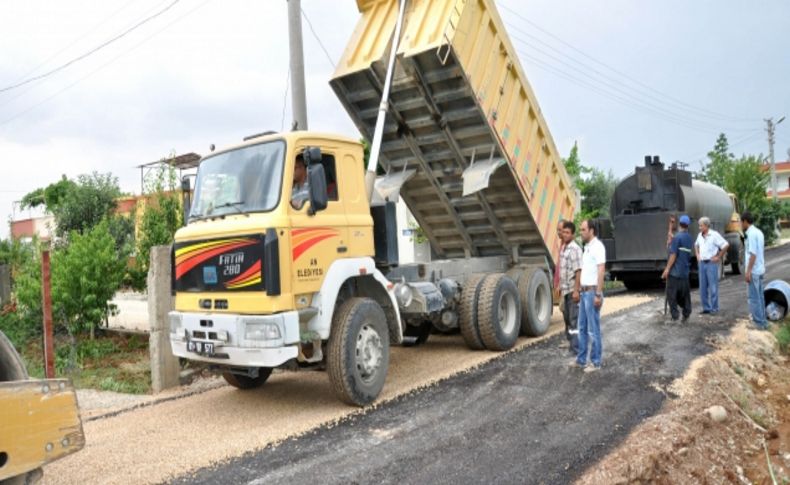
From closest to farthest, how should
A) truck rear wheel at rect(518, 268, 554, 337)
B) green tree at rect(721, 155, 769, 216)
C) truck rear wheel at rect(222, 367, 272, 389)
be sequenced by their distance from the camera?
truck rear wheel at rect(222, 367, 272, 389), truck rear wheel at rect(518, 268, 554, 337), green tree at rect(721, 155, 769, 216)

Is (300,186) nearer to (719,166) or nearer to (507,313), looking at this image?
(507,313)

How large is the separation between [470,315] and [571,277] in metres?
1.47

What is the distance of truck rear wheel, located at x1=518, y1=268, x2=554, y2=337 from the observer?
30.1 ft

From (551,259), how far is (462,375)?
10.9 feet

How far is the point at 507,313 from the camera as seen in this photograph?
885cm

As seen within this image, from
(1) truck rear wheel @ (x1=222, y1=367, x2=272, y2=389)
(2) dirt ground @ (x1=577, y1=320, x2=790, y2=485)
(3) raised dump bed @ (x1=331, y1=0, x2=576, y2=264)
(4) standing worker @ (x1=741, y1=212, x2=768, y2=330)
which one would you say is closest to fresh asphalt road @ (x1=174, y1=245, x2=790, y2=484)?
(2) dirt ground @ (x1=577, y1=320, x2=790, y2=485)

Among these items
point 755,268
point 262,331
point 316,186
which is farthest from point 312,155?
point 755,268

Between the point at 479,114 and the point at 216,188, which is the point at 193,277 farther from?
the point at 479,114

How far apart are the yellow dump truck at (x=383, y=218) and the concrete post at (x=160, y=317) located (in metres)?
1.06

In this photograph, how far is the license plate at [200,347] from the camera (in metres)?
5.77

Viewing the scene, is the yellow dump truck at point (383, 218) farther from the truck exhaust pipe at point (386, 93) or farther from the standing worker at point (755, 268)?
the standing worker at point (755, 268)

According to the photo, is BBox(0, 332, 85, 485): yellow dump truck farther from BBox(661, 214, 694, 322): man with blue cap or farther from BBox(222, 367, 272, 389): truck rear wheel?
BBox(661, 214, 694, 322): man with blue cap

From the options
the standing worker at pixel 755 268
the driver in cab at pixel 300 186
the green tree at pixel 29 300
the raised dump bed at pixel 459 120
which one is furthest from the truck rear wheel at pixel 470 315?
the green tree at pixel 29 300

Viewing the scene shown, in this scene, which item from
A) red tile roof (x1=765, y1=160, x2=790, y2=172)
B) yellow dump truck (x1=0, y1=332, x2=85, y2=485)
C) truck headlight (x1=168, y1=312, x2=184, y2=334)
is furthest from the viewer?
red tile roof (x1=765, y1=160, x2=790, y2=172)
